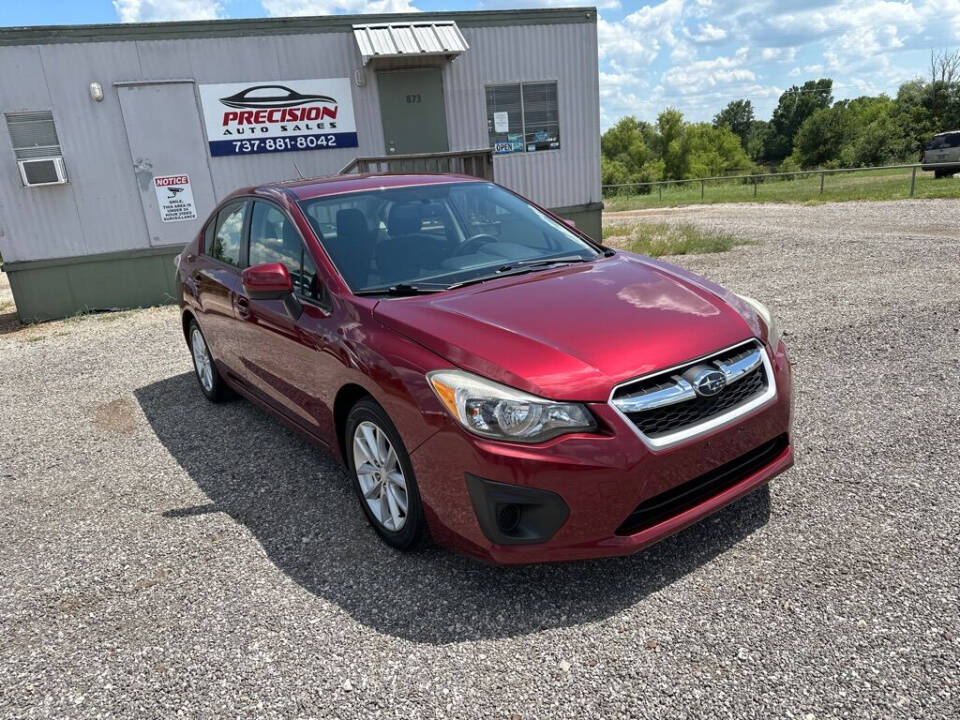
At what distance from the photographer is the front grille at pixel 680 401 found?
2582mm

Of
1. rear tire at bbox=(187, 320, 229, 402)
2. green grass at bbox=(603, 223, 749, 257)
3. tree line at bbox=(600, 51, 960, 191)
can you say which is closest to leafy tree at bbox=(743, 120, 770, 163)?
tree line at bbox=(600, 51, 960, 191)

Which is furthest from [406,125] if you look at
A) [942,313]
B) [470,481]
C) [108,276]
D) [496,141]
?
[470,481]

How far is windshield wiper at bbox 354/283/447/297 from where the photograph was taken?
131 inches

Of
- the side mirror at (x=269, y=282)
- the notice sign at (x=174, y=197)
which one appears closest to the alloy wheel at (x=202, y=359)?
the side mirror at (x=269, y=282)

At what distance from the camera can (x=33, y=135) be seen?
32.0 feet

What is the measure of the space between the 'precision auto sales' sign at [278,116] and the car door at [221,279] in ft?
19.1

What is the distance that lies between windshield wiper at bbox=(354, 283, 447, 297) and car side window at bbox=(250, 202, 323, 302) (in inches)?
11.7

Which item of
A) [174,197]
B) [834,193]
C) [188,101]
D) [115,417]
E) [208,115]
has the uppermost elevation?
Result: [188,101]

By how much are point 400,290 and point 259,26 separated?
345 inches

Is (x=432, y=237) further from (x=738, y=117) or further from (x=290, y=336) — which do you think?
(x=738, y=117)

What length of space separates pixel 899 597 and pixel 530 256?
2303mm

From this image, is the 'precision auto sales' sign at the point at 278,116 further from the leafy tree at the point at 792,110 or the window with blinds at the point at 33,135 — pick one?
the leafy tree at the point at 792,110

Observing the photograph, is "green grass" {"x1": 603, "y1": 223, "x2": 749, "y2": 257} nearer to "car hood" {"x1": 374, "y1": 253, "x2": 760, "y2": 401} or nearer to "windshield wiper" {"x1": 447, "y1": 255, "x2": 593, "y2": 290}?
"windshield wiper" {"x1": 447, "y1": 255, "x2": 593, "y2": 290}

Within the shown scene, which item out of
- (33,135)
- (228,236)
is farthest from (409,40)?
(228,236)
